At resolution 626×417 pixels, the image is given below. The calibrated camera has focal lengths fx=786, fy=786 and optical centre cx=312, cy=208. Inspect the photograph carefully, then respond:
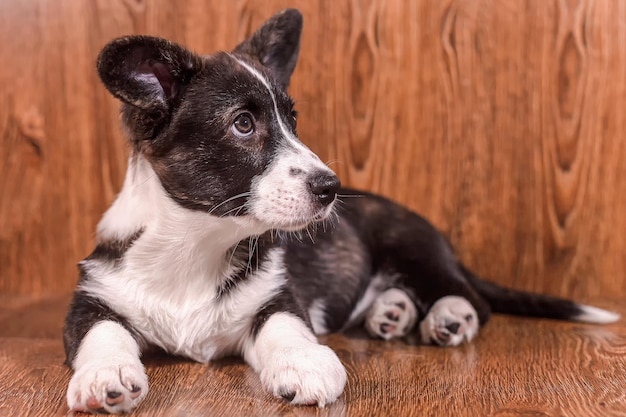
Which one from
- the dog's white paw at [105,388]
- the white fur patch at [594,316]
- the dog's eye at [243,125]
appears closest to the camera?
the dog's white paw at [105,388]

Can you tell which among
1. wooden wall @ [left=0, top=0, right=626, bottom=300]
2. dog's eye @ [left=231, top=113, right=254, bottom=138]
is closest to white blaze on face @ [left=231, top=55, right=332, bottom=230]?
dog's eye @ [left=231, top=113, right=254, bottom=138]

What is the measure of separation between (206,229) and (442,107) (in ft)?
5.49

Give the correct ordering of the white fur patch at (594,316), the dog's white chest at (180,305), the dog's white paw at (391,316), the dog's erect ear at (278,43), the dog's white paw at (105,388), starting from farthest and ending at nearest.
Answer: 1. the white fur patch at (594,316)
2. the dog's white paw at (391,316)
3. the dog's erect ear at (278,43)
4. the dog's white chest at (180,305)
5. the dog's white paw at (105,388)

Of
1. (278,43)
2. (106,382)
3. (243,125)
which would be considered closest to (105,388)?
(106,382)

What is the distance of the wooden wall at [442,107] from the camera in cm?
376

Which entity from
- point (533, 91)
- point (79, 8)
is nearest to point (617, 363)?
point (533, 91)

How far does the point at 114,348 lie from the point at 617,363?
166 cm

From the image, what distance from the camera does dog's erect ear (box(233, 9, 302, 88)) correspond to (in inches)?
116

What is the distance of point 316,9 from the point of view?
3.80 meters

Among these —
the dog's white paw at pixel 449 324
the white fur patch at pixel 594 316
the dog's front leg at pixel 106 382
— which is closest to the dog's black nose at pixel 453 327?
the dog's white paw at pixel 449 324

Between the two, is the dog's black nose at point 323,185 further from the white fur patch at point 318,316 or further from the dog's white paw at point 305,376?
the white fur patch at point 318,316

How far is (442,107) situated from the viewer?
382 centimetres

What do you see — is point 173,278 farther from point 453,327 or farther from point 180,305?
point 453,327

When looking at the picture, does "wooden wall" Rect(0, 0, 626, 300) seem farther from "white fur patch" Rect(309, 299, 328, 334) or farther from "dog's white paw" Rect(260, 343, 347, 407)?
"dog's white paw" Rect(260, 343, 347, 407)
